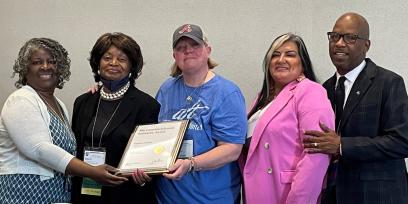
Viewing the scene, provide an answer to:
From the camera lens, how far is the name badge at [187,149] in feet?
6.76

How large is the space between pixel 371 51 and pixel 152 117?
1.26 meters

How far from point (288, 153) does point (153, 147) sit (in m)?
0.61

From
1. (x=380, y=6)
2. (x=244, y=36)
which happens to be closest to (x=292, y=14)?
(x=244, y=36)

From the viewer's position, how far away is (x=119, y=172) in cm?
194

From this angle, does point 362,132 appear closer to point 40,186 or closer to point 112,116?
point 112,116

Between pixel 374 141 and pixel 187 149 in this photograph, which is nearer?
pixel 374 141

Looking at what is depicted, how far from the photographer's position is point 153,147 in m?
1.96

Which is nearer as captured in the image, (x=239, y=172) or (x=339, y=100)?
(x=339, y=100)

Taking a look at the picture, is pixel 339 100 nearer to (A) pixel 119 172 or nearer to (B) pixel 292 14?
(B) pixel 292 14

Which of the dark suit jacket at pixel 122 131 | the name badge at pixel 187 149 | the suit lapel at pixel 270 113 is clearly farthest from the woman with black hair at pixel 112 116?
the suit lapel at pixel 270 113

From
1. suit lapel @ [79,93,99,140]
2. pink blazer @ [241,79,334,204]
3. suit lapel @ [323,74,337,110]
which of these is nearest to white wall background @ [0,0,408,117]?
suit lapel @ [323,74,337,110]

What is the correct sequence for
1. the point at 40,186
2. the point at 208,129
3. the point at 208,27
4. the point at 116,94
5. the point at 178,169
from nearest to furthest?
the point at 178,169, the point at 40,186, the point at 208,129, the point at 116,94, the point at 208,27

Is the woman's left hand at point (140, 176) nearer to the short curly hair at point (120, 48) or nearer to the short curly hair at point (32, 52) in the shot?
the short curly hair at point (120, 48)

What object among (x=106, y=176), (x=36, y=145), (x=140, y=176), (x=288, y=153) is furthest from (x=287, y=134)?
(x=36, y=145)
